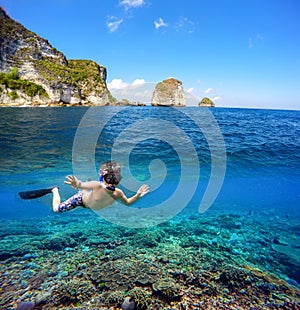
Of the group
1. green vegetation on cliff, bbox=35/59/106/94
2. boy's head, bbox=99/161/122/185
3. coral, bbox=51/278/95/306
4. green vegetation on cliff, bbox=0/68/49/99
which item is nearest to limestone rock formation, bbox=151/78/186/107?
green vegetation on cliff, bbox=35/59/106/94

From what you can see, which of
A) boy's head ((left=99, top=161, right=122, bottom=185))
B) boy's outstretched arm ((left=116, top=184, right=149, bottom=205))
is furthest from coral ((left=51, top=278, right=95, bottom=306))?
boy's head ((left=99, top=161, right=122, bottom=185))

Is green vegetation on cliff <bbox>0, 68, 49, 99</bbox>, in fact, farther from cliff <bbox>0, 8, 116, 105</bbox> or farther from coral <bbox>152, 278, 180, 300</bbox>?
coral <bbox>152, 278, 180, 300</bbox>

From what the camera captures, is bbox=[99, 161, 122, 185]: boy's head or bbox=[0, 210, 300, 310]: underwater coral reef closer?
bbox=[0, 210, 300, 310]: underwater coral reef

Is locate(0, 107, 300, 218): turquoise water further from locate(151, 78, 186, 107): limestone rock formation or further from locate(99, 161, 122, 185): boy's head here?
locate(151, 78, 186, 107): limestone rock formation

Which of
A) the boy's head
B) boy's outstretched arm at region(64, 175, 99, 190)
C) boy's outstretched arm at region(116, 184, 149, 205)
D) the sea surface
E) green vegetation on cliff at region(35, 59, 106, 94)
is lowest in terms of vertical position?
the sea surface

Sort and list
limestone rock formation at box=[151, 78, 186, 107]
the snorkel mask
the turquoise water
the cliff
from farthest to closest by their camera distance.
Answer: limestone rock formation at box=[151, 78, 186, 107] < the cliff < the turquoise water < the snorkel mask

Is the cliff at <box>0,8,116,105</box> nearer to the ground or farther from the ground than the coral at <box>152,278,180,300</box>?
farther from the ground

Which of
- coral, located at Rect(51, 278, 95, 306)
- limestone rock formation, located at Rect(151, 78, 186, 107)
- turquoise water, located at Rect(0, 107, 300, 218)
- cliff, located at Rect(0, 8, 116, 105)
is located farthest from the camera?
limestone rock formation, located at Rect(151, 78, 186, 107)

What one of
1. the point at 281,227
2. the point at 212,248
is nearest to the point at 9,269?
the point at 212,248

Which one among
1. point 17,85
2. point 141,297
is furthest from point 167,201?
point 17,85

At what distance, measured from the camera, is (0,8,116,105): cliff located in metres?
80.0

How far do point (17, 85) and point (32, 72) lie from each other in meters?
16.2

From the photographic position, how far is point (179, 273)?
563cm

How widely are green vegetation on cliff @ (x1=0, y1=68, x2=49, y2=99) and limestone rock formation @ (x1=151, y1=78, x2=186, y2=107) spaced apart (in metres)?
88.4
